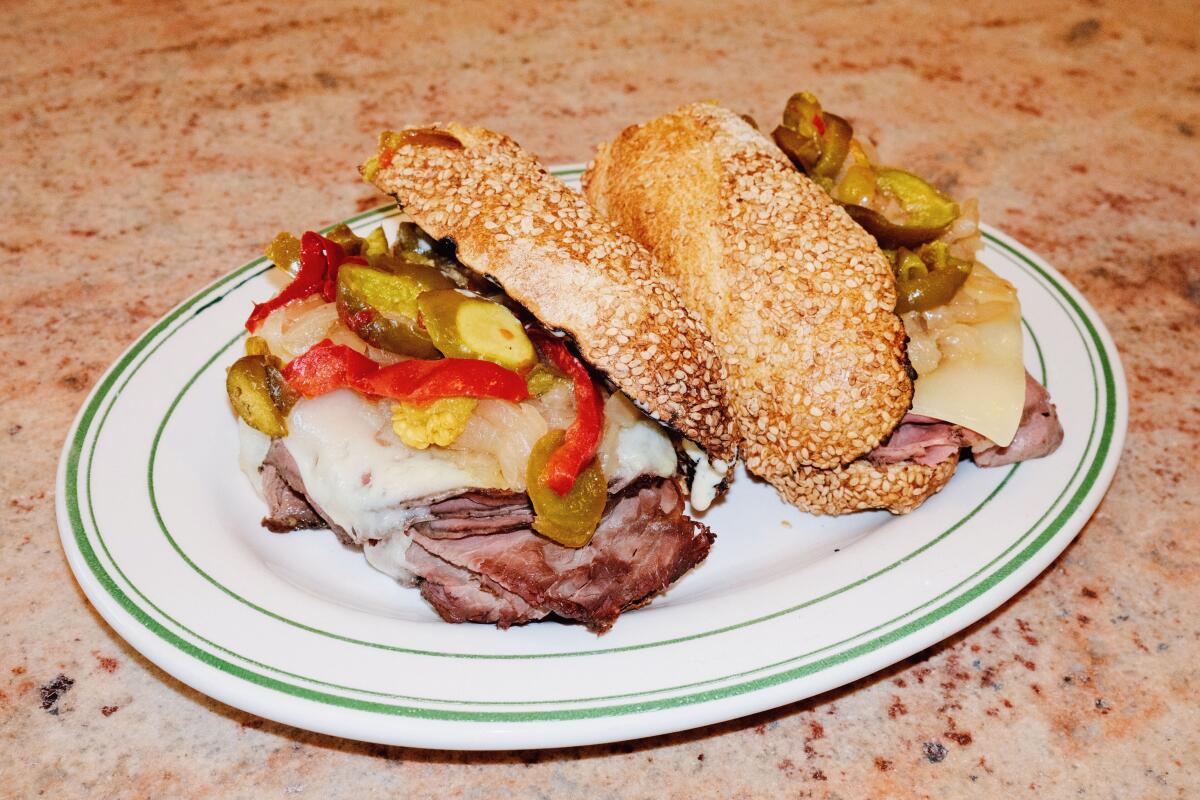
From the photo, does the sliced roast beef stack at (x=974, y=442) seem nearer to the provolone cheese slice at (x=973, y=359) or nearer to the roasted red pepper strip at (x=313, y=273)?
the provolone cheese slice at (x=973, y=359)

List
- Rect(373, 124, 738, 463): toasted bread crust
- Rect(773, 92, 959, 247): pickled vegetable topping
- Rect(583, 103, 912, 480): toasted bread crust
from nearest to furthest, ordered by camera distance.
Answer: Rect(373, 124, 738, 463): toasted bread crust
Rect(583, 103, 912, 480): toasted bread crust
Rect(773, 92, 959, 247): pickled vegetable topping

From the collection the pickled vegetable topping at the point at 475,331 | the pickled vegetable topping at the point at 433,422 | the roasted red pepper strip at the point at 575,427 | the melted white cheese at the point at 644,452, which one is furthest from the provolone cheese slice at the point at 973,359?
the pickled vegetable topping at the point at 433,422

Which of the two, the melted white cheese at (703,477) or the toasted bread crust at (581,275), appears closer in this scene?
the toasted bread crust at (581,275)

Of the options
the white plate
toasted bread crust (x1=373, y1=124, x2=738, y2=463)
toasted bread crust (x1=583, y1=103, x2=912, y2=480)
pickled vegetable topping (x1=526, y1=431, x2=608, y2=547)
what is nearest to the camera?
the white plate

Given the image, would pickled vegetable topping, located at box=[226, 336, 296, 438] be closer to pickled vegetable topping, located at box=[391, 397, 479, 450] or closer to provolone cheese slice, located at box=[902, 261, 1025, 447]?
pickled vegetable topping, located at box=[391, 397, 479, 450]

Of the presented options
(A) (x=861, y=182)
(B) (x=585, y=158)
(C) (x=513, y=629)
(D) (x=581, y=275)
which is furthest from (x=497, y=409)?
(B) (x=585, y=158)

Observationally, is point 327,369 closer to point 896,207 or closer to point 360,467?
point 360,467

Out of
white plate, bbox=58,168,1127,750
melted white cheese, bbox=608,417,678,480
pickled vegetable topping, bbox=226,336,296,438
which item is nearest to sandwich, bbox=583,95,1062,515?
white plate, bbox=58,168,1127,750
